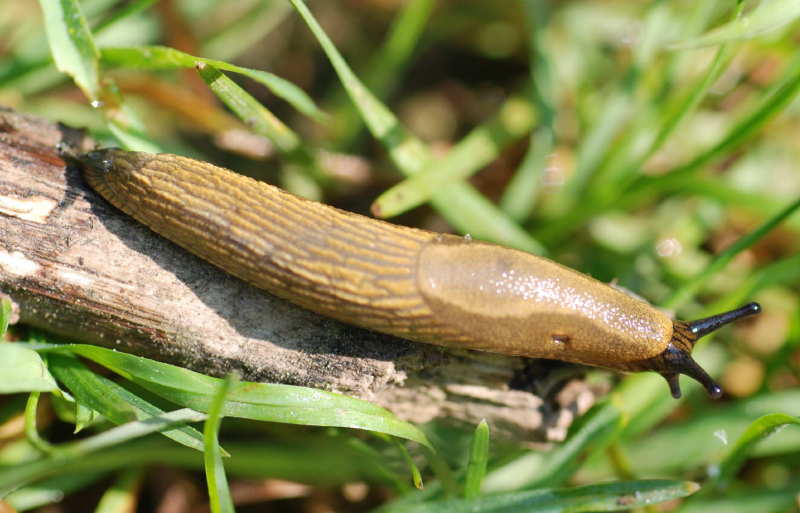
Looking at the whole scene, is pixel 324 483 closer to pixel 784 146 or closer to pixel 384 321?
pixel 384 321

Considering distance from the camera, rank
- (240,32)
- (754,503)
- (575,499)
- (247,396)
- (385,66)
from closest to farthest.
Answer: (247,396) < (575,499) < (754,503) < (385,66) < (240,32)

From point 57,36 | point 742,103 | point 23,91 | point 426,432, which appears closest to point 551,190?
point 742,103

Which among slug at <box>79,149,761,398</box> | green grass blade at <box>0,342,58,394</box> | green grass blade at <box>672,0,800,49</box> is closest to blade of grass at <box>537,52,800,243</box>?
green grass blade at <box>672,0,800,49</box>

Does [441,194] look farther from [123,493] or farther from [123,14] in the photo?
[123,493]

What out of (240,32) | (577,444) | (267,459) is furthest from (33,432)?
(240,32)

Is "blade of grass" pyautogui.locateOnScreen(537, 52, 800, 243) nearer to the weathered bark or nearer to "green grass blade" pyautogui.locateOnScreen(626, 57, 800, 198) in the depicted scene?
"green grass blade" pyautogui.locateOnScreen(626, 57, 800, 198)

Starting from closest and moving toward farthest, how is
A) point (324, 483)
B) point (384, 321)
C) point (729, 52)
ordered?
point (384, 321) < point (324, 483) < point (729, 52)
